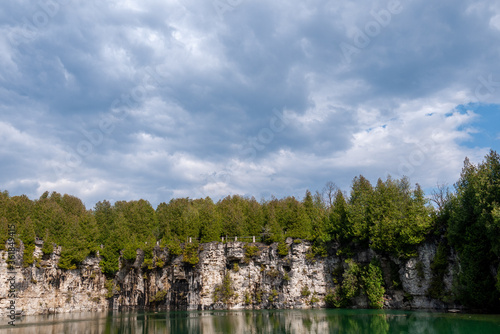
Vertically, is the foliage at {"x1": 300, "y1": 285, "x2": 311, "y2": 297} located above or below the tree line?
below

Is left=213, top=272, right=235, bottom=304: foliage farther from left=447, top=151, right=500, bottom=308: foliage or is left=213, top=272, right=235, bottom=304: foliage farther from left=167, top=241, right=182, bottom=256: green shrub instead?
left=447, top=151, right=500, bottom=308: foliage

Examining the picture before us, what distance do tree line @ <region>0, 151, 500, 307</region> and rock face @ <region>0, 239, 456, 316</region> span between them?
87.2 inches

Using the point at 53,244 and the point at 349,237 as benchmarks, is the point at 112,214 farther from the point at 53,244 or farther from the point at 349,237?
the point at 349,237

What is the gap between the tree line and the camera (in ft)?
148

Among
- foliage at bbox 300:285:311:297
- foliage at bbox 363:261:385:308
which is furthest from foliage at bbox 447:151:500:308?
foliage at bbox 300:285:311:297

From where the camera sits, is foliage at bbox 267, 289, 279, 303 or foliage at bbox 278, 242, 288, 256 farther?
foliage at bbox 278, 242, 288, 256

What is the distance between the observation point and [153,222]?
100562 mm

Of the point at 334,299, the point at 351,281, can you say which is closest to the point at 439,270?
the point at 351,281

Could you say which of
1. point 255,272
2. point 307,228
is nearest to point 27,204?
point 255,272

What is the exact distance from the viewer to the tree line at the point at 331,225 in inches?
1774

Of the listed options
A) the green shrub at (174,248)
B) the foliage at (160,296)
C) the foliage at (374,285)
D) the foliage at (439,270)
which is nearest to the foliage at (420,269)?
the foliage at (439,270)

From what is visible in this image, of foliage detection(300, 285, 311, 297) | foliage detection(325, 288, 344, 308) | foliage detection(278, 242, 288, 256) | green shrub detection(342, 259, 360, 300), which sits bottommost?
foliage detection(325, 288, 344, 308)

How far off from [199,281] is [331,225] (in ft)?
94.9

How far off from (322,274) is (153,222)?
50.4 m
